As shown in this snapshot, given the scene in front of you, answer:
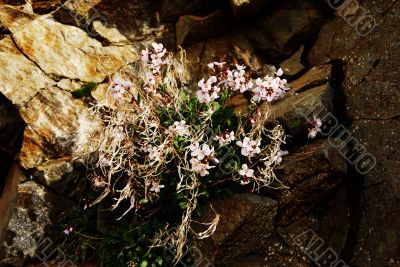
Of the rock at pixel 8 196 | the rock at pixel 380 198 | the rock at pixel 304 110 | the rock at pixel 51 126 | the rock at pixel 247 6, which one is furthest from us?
the rock at pixel 247 6

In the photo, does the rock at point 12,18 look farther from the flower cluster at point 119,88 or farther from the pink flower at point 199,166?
the pink flower at point 199,166

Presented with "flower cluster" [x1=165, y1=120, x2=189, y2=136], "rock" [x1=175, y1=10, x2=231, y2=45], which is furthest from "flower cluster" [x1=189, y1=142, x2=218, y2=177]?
"rock" [x1=175, y1=10, x2=231, y2=45]

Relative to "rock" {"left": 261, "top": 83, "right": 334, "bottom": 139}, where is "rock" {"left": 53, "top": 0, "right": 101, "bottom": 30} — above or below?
below

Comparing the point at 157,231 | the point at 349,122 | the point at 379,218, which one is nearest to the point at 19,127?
the point at 157,231

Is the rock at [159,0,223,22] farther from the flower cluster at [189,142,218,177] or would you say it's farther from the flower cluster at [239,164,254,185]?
the flower cluster at [239,164,254,185]

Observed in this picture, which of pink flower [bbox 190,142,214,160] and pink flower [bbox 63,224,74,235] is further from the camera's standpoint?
pink flower [bbox 63,224,74,235]

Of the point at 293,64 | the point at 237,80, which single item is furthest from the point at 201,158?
the point at 293,64

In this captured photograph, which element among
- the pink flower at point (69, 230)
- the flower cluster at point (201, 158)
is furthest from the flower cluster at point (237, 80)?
the pink flower at point (69, 230)
